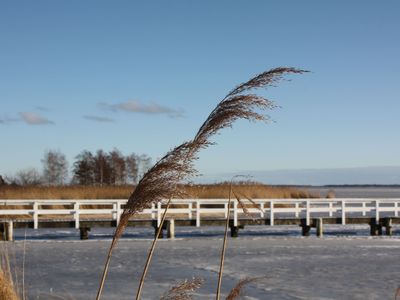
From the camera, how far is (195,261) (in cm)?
1684

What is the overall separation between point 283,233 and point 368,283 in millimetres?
15230

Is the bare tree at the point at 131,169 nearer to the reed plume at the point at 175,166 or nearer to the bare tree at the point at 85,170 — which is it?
the bare tree at the point at 85,170

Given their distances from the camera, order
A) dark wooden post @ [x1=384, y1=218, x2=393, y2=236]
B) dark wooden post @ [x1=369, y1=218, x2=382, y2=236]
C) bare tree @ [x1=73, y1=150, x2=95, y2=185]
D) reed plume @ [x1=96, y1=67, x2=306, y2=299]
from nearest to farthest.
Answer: reed plume @ [x1=96, y1=67, x2=306, y2=299]
dark wooden post @ [x1=369, y1=218, x2=382, y2=236]
dark wooden post @ [x1=384, y1=218, x2=393, y2=236]
bare tree @ [x1=73, y1=150, x2=95, y2=185]

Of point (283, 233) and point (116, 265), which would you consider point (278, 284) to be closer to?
point (116, 265)

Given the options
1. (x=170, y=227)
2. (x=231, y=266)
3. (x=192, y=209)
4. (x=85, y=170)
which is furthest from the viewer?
(x=85, y=170)

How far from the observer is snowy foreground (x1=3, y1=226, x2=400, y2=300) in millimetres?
11961

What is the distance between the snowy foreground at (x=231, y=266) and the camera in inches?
471

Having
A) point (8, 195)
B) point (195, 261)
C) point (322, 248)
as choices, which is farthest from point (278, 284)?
point (8, 195)

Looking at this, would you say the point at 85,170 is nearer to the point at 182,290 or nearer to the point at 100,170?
the point at 100,170

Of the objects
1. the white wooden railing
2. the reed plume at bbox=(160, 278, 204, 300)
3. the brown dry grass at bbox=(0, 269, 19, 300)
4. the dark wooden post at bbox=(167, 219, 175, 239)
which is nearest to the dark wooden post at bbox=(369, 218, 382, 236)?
the white wooden railing

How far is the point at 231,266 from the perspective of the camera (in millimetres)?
15727

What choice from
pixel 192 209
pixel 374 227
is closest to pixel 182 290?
pixel 192 209

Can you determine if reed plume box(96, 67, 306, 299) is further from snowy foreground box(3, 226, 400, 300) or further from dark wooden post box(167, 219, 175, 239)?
dark wooden post box(167, 219, 175, 239)

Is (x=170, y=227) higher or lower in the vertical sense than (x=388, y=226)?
higher
